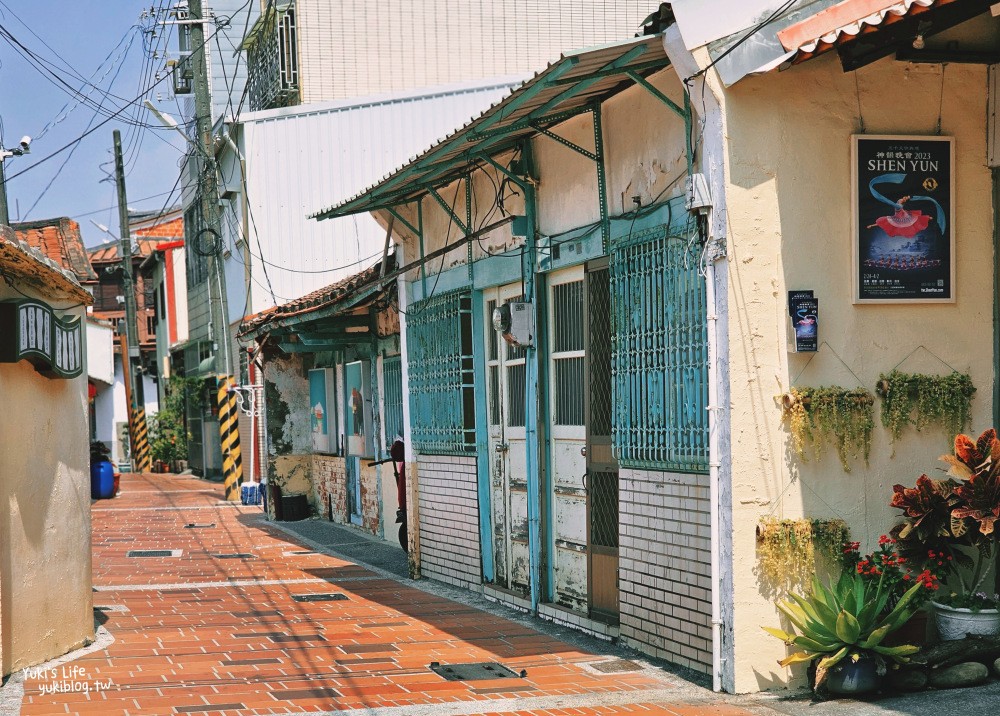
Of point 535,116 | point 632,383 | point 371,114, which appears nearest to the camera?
point 632,383

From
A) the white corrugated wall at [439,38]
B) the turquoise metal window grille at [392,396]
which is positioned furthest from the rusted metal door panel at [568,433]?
the white corrugated wall at [439,38]

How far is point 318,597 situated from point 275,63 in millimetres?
13259

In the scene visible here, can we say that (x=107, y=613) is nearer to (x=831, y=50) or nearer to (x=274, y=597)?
(x=274, y=597)

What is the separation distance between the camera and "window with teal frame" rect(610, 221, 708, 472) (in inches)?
285

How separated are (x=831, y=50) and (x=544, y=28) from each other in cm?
1482

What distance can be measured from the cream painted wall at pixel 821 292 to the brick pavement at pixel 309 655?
121 cm

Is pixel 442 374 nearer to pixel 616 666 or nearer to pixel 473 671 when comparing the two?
pixel 473 671

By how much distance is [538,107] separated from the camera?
27.9ft

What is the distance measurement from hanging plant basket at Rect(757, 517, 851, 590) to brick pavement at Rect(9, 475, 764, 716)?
0.82m

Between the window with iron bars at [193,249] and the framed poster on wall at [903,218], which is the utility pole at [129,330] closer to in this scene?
the window with iron bars at [193,249]

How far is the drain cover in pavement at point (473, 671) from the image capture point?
770 cm

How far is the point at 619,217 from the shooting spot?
330 inches

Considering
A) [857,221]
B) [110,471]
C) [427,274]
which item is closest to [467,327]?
[427,274]

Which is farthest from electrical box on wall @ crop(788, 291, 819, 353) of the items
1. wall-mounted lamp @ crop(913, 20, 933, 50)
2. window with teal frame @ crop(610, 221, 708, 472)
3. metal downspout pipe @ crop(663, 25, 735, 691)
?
wall-mounted lamp @ crop(913, 20, 933, 50)
